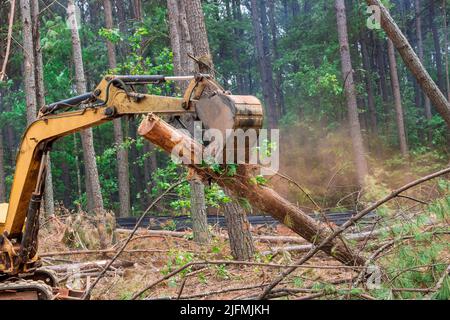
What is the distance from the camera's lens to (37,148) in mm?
7227

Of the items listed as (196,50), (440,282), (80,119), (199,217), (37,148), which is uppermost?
(196,50)

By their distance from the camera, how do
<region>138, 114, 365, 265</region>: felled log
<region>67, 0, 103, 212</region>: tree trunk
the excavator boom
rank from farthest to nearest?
<region>67, 0, 103, 212</region>: tree trunk
<region>138, 114, 365, 265</region>: felled log
the excavator boom

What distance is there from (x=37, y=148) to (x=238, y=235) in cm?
425

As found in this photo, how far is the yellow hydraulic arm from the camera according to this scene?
20.8 feet

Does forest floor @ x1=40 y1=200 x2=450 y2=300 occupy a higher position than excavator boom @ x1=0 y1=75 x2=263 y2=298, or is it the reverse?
excavator boom @ x1=0 y1=75 x2=263 y2=298

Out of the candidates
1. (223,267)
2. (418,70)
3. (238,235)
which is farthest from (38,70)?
(418,70)

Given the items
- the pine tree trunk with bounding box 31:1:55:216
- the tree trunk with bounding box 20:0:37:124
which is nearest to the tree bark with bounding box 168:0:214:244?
the tree trunk with bounding box 20:0:37:124

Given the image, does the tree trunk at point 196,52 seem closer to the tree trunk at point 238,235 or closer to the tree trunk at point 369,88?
the tree trunk at point 238,235

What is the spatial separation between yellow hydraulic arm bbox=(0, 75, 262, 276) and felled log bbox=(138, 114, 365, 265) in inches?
15.1

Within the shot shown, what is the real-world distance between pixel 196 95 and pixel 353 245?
2638mm

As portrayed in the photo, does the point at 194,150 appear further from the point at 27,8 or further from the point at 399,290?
the point at 27,8

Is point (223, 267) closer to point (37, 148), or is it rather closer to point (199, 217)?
point (37, 148)

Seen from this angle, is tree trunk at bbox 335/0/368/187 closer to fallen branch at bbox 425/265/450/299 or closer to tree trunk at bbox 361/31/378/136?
tree trunk at bbox 361/31/378/136
